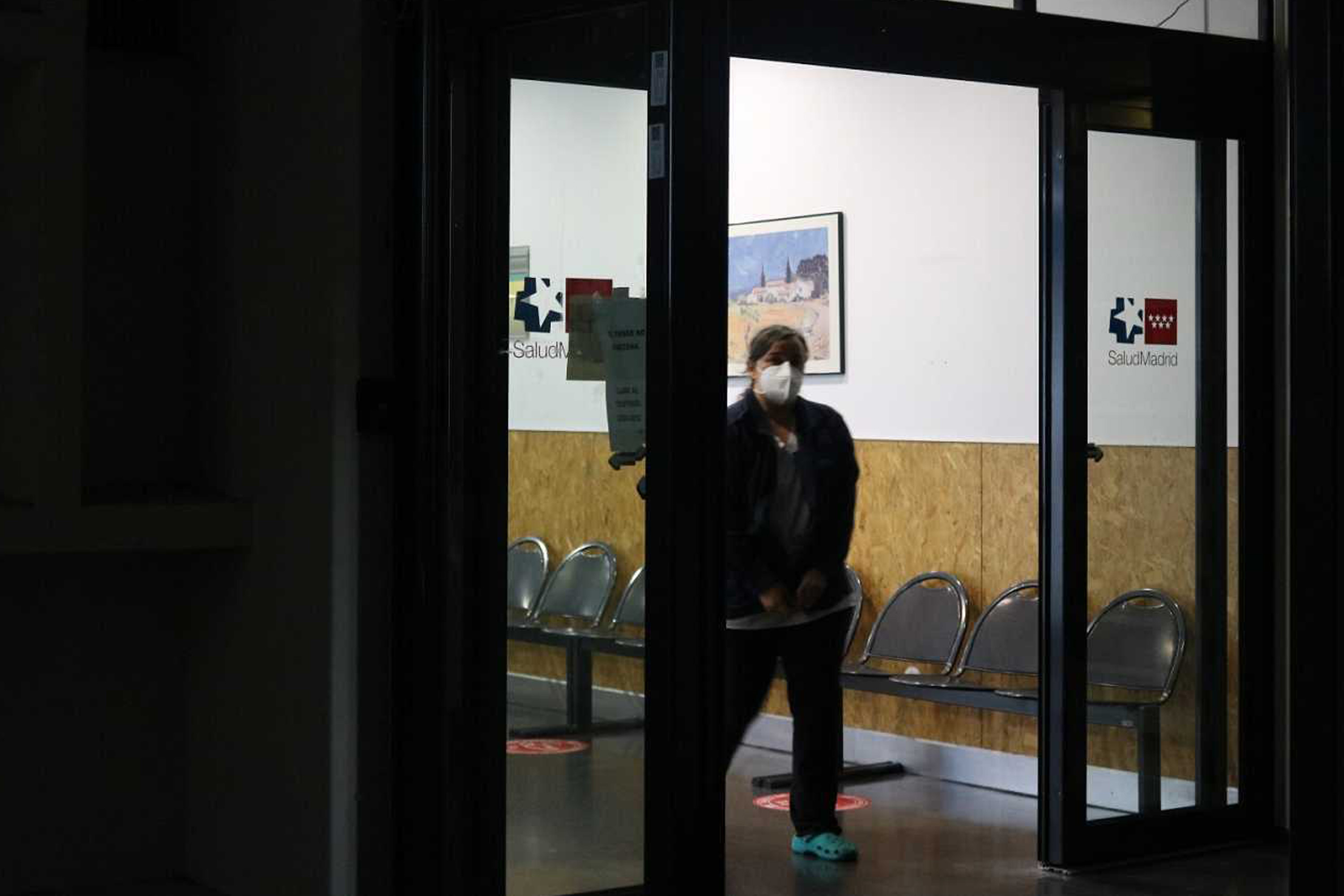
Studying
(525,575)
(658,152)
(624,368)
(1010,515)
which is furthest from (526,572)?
(1010,515)

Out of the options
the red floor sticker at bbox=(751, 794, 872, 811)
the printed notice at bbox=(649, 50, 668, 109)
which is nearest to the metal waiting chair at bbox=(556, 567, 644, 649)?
the printed notice at bbox=(649, 50, 668, 109)

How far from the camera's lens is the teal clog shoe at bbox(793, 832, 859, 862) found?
5289 mm

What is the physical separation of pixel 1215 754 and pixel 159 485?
133 inches

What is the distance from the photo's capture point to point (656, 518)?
3.15m

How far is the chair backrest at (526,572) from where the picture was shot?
139 inches

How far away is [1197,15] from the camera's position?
18.3 ft

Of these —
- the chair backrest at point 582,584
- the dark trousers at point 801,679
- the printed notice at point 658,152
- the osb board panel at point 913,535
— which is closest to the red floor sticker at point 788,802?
the osb board panel at point 913,535

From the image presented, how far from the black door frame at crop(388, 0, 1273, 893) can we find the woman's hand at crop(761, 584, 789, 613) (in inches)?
60.4

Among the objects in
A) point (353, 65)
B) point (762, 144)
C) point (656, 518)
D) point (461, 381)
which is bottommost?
point (656, 518)

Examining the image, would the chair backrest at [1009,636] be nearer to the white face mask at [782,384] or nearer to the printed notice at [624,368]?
the white face mask at [782,384]

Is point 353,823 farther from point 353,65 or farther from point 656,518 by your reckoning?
point 353,65

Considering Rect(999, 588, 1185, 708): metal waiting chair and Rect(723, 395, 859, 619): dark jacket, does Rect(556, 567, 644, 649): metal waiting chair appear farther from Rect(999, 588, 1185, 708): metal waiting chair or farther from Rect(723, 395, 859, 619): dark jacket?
Rect(999, 588, 1185, 708): metal waiting chair

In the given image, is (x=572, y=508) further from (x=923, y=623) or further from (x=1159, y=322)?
(x=923, y=623)

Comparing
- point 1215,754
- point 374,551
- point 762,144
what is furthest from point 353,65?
point 762,144
